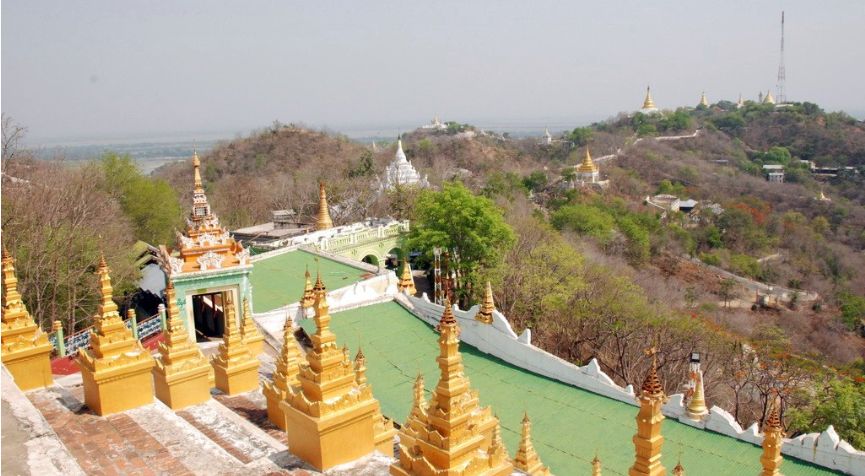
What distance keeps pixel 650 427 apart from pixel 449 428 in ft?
9.28

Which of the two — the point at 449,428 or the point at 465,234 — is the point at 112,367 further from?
the point at 465,234

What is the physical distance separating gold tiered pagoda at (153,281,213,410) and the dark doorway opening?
10.9 meters

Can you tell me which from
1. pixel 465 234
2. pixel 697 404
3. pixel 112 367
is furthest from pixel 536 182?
pixel 112 367

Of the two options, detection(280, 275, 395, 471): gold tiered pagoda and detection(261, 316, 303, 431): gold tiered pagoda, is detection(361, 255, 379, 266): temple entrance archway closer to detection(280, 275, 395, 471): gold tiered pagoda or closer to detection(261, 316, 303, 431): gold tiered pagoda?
detection(261, 316, 303, 431): gold tiered pagoda

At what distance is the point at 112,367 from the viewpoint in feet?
27.5

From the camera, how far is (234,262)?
1822cm

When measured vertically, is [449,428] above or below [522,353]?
above

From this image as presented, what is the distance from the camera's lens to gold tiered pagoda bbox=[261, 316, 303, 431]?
8.94 metres

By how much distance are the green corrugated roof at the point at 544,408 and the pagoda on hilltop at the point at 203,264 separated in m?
2.32

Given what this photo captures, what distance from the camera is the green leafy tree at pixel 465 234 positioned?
92.3ft

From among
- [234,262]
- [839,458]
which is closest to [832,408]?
[839,458]

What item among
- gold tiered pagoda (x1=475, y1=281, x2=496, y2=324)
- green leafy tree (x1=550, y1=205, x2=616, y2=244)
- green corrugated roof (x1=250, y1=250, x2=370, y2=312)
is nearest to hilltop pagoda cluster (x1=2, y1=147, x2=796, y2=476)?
gold tiered pagoda (x1=475, y1=281, x2=496, y2=324)

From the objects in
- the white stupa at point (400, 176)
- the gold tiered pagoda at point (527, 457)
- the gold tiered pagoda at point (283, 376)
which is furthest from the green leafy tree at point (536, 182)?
the gold tiered pagoda at point (283, 376)

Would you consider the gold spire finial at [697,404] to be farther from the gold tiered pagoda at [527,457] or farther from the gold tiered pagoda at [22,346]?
the gold tiered pagoda at [22,346]
